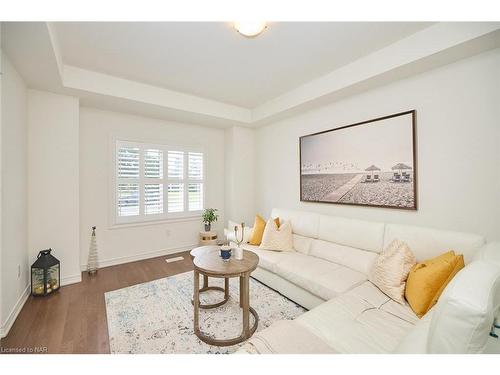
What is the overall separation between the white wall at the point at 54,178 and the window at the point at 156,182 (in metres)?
0.68

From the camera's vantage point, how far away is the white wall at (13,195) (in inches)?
74.6

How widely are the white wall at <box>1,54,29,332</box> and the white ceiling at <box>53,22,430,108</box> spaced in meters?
0.63

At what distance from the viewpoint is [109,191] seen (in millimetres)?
3395

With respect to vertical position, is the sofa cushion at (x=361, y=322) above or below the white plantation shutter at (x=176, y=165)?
below

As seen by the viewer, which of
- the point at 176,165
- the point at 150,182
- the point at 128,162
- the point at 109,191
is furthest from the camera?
the point at 176,165

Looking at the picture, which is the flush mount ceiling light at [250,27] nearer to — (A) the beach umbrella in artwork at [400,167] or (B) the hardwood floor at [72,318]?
(A) the beach umbrella in artwork at [400,167]

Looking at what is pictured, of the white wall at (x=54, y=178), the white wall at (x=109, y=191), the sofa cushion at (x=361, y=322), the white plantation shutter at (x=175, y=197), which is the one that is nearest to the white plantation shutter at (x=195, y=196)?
the white plantation shutter at (x=175, y=197)

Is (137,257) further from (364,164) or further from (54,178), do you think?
(364,164)

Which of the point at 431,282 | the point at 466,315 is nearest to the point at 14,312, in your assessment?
the point at 466,315

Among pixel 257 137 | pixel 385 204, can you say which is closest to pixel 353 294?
pixel 385 204

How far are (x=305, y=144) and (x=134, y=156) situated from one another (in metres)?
2.81

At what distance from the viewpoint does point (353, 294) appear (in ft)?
5.79

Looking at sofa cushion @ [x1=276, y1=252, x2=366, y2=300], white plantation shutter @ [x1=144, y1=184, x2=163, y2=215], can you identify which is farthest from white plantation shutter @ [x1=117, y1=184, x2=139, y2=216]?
sofa cushion @ [x1=276, y1=252, x2=366, y2=300]

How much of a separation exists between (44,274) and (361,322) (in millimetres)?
3211
